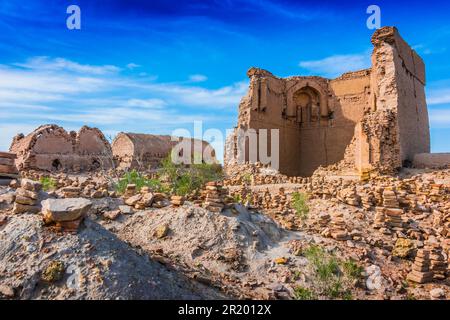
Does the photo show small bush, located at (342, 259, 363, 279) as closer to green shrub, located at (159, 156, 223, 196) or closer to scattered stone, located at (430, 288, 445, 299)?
scattered stone, located at (430, 288, 445, 299)

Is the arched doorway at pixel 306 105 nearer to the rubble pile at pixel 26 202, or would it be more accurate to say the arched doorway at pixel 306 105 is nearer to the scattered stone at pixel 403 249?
the scattered stone at pixel 403 249

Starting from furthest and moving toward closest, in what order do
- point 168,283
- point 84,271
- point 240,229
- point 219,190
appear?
point 219,190, point 240,229, point 168,283, point 84,271

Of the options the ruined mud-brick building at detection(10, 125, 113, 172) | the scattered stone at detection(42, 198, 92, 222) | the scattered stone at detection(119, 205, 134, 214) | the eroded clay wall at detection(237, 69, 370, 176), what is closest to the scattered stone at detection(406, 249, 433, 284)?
the scattered stone at detection(119, 205, 134, 214)

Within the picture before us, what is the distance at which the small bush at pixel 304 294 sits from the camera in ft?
16.0

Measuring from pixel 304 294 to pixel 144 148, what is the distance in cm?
1784

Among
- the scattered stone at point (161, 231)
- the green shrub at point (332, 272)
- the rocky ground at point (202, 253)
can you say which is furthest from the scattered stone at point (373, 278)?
the scattered stone at point (161, 231)

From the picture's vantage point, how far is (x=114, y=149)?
2222 cm

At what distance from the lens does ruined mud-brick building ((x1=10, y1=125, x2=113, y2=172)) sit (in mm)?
18766

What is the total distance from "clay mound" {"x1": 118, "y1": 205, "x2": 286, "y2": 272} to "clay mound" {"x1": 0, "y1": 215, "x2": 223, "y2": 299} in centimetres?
98
